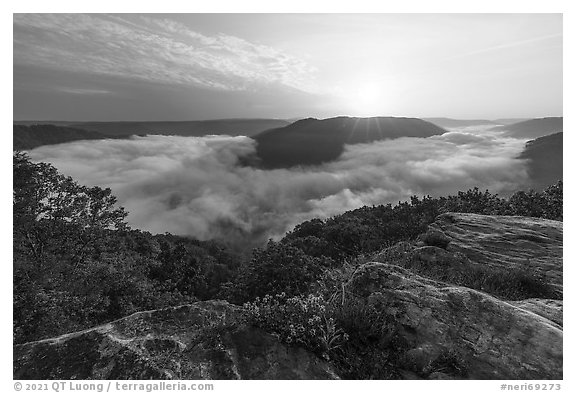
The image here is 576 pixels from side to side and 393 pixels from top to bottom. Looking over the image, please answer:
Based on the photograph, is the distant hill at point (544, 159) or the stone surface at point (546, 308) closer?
the stone surface at point (546, 308)

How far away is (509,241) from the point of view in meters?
10.8

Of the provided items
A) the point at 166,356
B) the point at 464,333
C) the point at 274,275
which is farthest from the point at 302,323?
the point at 274,275

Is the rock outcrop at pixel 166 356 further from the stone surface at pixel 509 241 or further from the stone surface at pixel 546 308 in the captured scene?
the stone surface at pixel 509 241

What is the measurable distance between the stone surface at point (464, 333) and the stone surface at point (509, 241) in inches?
173

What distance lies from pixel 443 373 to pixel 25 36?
10448 millimetres

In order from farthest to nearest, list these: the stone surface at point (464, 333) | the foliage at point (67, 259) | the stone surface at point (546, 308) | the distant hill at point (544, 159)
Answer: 1. the foliage at point (67, 259)
2. the distant hill at point (544, 159)
3. the stone surface at point (546, 308)
4. the stone surface at point (464, 333)

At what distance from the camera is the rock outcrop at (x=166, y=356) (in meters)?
4.17

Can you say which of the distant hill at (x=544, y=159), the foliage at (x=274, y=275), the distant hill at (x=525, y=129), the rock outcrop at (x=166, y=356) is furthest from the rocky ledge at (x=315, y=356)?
the foliage at (x=274, y=275)

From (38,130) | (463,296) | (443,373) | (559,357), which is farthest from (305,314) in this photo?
(38,130)

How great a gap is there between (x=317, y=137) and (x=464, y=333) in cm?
2229

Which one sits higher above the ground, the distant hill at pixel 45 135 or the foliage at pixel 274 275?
the distant hill at pixel 45 135

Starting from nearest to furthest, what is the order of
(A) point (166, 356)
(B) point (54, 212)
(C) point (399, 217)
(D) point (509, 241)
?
(A) point (166, 356) → (D) point (509, 241) → (B) point (54, 212) → (C) point (399, 217)

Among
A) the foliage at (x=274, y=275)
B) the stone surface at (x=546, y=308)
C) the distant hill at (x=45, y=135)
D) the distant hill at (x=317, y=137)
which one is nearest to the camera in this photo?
the stone surface at (x=546, y=308)

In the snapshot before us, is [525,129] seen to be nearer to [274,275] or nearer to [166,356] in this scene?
[274,275]
